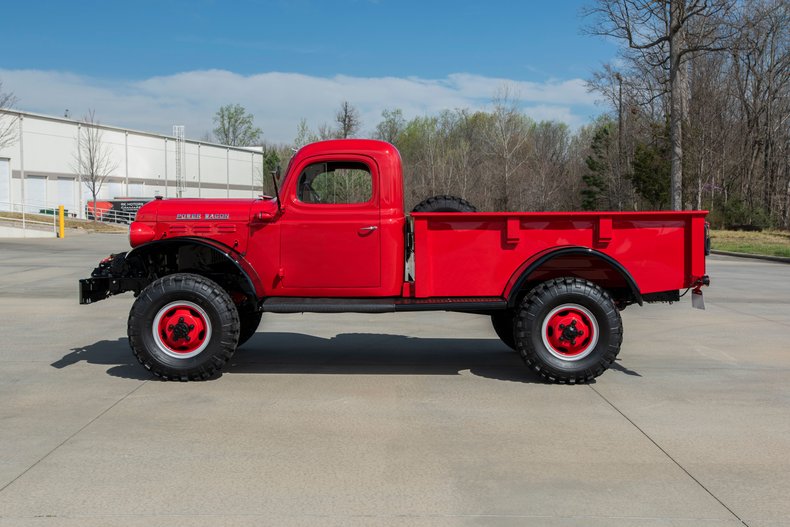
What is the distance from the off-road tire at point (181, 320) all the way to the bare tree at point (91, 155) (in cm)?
4625

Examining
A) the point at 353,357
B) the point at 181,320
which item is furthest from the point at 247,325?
the point at 181,320

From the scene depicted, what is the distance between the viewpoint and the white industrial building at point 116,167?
46.8 metres

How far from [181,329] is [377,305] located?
67.7 inches

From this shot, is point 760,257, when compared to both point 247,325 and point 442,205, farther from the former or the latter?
point 247,325

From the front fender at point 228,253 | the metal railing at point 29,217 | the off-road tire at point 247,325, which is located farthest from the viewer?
the metal railing at point 29,217

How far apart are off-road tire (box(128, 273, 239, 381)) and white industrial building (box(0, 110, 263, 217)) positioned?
33.9m

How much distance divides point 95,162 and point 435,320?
46654 mm

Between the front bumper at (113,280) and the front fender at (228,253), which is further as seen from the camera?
the front bumper at (113,280)

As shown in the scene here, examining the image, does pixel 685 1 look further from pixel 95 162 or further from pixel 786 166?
pixel 95 162

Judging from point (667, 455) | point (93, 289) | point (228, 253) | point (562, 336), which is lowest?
point (667, 455)

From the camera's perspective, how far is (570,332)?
6.45 metres

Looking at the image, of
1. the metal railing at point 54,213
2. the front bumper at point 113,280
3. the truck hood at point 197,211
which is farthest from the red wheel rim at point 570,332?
the metal railing at point 54,213

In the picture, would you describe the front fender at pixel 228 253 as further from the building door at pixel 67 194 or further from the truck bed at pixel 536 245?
the building door at pixel 67 194

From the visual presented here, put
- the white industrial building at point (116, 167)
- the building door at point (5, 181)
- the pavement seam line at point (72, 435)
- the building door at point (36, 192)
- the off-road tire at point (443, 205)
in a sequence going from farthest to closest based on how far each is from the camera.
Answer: the building door at point (36, 192), the white industrial building at point (116, 167), the building door at point (5, 181), the off-road tire at point (443, 205), the pavement seam line at point (72, 435)
